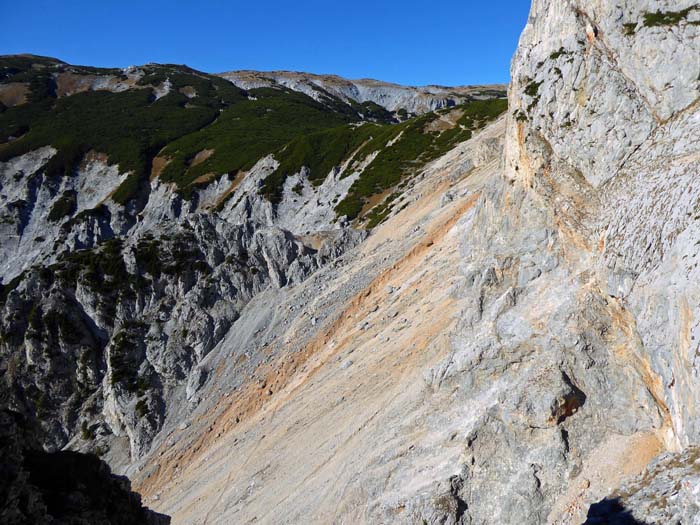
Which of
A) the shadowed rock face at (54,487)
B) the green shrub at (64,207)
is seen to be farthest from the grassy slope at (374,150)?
the green shrub at (64,207)

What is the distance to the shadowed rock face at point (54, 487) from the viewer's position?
408 inches

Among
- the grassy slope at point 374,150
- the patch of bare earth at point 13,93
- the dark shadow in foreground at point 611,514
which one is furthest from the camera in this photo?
the patch of bare earth at point 13,93

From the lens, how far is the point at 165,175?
98312 millimetres

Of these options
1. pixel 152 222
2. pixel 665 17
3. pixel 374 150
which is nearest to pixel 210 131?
pixel 152 222

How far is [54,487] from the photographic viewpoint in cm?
1274

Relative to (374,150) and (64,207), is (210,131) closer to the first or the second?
(64,207)

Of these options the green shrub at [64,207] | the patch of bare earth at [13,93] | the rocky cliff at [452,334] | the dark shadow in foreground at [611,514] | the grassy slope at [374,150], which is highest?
the patch of bare earth at [13,93]

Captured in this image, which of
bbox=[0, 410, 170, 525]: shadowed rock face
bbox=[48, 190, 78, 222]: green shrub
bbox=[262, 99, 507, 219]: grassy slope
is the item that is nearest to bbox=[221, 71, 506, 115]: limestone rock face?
bbox=[262, 99, 507, 219]: grassy slope

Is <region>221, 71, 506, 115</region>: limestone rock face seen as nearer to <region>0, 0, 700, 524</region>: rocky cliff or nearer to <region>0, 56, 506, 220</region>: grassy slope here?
<region>0, 56, 506, 220</region>: grassy slope

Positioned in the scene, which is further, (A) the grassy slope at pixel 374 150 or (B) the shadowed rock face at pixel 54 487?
(A) the grassy slope at pixel 374 150

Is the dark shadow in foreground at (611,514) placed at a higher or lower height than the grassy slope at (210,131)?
lower

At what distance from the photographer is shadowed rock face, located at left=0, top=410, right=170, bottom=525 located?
10.4 metres

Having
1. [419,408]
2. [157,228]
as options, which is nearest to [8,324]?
[157,228]

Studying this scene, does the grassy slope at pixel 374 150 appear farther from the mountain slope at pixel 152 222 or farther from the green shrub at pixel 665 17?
the green shrub at pixel 665 17
